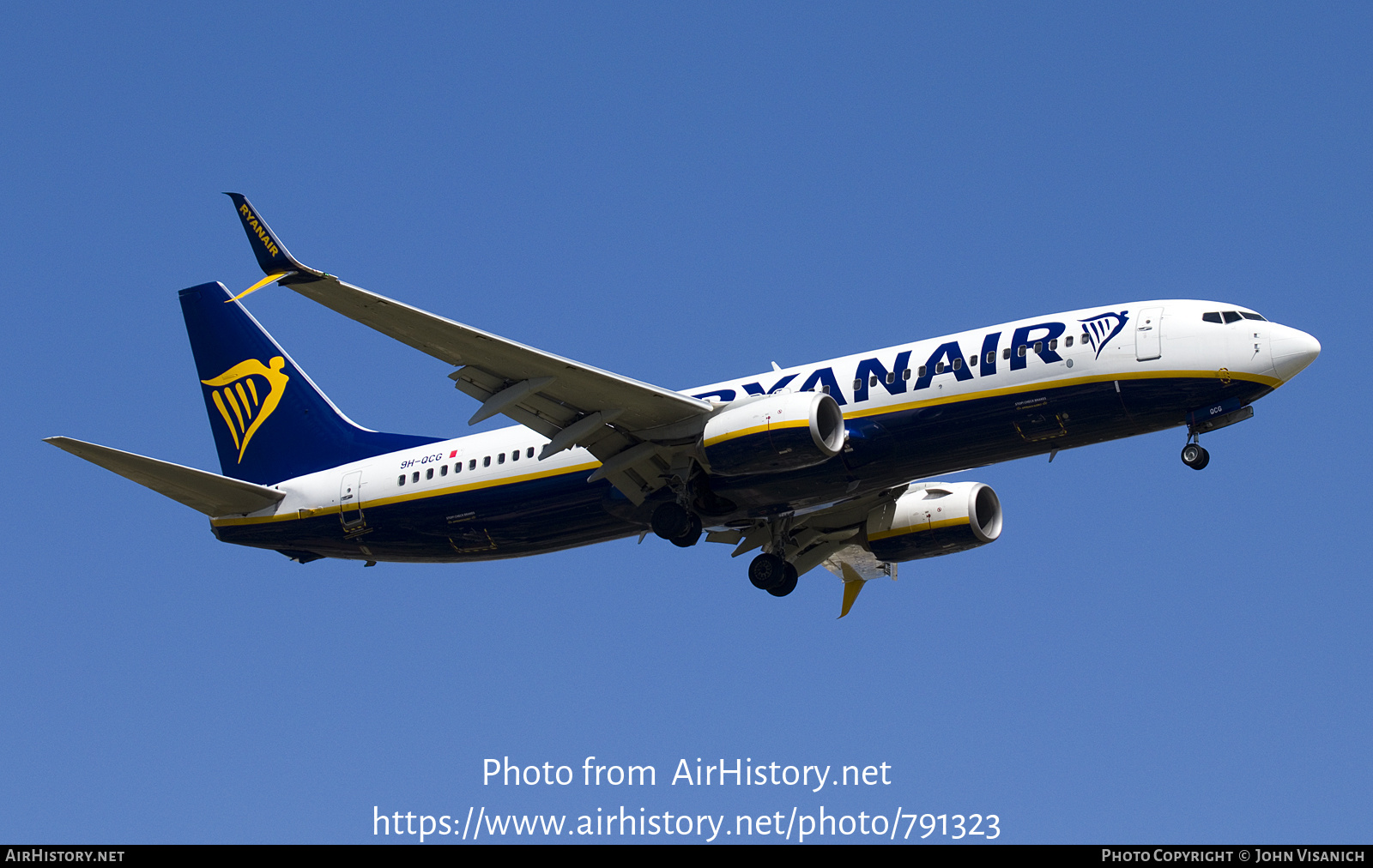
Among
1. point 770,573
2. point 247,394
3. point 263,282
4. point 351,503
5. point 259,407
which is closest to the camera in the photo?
point 263,282

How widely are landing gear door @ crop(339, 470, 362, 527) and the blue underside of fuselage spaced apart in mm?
140

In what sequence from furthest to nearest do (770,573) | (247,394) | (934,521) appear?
(247,394), (934,521), (770,573)

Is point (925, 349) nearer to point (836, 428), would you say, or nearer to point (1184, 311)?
point (836, 428)

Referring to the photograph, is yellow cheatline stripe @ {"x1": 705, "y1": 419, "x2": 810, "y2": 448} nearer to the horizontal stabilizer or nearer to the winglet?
A: the winglet

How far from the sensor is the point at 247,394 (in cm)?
4078

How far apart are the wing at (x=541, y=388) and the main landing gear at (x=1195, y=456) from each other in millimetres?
9646

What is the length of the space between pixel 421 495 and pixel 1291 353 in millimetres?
19012

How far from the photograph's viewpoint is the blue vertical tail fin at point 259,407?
38688 millimetres

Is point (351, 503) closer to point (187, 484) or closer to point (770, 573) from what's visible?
point (187, 484)

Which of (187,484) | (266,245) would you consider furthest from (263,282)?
(187,484)

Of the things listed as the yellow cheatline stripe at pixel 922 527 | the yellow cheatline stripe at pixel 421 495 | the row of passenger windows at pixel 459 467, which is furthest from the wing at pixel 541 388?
the yellow cheatline stripe at pixel 922 527

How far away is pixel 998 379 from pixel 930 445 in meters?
1.90

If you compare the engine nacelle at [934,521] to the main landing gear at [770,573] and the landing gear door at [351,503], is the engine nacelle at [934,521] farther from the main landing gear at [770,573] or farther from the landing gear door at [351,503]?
the landing gear door at [351,503]

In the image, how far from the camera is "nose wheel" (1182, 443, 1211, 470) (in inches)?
1201
